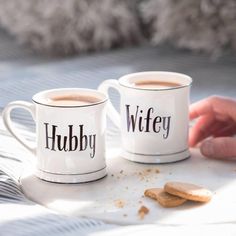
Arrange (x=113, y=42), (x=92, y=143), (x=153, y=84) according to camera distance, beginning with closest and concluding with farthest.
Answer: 1. (x=92, y=143)
2. (x=153, y=84)
3. (x=113, y=42)

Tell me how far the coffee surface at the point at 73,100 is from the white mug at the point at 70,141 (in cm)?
2

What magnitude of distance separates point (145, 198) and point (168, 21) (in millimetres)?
794

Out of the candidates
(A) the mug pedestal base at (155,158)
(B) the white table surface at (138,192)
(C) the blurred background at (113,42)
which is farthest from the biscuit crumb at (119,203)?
(C) the blurred background at (113,42)

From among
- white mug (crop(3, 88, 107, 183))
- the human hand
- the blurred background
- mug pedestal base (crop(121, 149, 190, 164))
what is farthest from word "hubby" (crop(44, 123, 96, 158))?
the blurred background

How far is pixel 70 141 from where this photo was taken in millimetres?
833

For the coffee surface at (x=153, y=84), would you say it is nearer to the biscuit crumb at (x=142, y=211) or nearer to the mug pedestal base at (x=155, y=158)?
the mug pedestal base at (x=155, y=158)

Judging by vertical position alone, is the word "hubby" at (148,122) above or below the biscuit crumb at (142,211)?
above

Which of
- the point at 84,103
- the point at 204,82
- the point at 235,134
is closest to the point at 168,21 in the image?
the point at 204,82

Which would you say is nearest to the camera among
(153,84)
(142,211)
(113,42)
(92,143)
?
(142,211)

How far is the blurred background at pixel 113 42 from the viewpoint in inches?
55.8

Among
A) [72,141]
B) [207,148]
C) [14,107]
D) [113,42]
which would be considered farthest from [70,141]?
[113,42]

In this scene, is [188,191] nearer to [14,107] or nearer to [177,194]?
[177,194]

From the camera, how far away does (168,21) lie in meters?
1.52

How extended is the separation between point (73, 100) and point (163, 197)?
0.20 m
